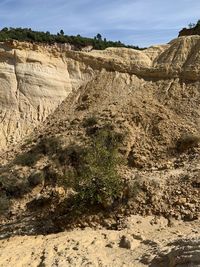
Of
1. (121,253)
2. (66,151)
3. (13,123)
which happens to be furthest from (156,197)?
(13,123)

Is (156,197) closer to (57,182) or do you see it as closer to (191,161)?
(191,161)

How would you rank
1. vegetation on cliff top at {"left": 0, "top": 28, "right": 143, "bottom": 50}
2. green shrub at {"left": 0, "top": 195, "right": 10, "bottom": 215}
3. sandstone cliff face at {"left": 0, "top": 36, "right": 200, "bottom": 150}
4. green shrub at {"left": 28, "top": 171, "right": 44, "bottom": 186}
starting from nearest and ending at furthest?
green shrub at {"left": 0, "top": 195, "right": 10, "bottom": 215} → green shrub at {"left": 28, "top": 171, "right": 44, "bottom": 186} → sandstone cliff face at {"left": 0, "top": 36, "right": 200, "bottom": 150} → vegetation on cliff top at {"left": 0, "top": 28, "right": 143, "bottom": 50}

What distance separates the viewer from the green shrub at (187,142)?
21.7m

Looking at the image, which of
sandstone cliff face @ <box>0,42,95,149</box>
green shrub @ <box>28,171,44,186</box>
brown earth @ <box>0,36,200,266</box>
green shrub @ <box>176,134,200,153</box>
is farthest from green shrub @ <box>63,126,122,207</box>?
sandstone cliff face @ <box>0,42,95,149</box>

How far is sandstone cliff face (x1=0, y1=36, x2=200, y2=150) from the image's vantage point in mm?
27656

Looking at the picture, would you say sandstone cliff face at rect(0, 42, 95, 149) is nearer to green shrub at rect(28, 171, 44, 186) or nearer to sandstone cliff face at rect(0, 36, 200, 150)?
sandstone cliff face at rect(0, 36, 200, 150)

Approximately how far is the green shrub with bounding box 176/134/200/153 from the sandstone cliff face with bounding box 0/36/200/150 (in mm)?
5060

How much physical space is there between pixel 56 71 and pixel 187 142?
11.0 metres

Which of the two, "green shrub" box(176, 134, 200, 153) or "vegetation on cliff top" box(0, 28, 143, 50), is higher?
"vegetation on cliff top" box(0, 28, 143, 50)

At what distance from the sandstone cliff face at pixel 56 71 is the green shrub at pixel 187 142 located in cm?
506

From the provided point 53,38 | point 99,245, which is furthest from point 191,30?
point 99,245

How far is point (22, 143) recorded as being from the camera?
26.3 meters

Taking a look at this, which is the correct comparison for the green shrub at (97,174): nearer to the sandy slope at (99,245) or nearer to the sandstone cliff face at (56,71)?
the sandy slope at (99,245)

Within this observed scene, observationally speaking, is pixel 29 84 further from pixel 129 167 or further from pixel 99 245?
pixel 99 245
